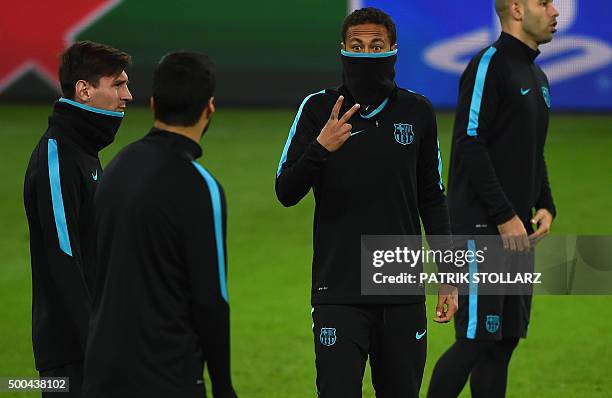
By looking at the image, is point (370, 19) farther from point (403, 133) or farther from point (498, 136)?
point (498, 136)

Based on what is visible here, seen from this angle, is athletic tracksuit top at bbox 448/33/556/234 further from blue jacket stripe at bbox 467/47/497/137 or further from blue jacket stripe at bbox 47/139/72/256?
blue jacket stripe at bbox 47/139/72/256

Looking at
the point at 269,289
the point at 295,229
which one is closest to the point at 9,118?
the point at 295,229

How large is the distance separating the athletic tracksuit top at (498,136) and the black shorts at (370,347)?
1063 millimetres

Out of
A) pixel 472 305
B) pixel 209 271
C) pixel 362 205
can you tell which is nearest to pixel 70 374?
pixel 209 271

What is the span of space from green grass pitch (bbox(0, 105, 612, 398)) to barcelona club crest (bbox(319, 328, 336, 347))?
2.10 m

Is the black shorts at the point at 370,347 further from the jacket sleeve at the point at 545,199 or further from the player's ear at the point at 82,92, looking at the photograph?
the jacket sleeve at the point at 545,199

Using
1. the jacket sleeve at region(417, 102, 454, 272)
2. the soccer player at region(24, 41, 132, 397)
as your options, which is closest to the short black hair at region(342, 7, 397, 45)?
the jacket sleeve at region(417, 102, 454, 272)

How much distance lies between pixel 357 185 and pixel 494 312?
54.1 inches

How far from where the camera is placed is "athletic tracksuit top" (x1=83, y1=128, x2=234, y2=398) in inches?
144

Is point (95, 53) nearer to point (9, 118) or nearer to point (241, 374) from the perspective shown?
point (241, 374)

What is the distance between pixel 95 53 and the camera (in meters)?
4.93

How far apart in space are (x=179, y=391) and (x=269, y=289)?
5.72m

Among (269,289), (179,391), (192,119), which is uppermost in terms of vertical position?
(192,119)

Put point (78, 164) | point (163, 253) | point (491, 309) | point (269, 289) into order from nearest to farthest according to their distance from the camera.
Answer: point (163, 253)
point (78, 164)
point (491, 309)
point (269, 289)
